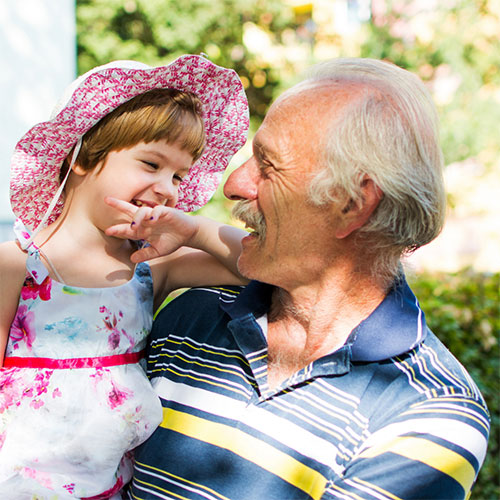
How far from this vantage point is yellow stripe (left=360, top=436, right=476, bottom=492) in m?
1.38

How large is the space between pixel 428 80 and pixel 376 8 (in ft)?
6.87

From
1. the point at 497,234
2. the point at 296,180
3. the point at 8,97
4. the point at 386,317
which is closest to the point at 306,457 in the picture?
the point at 386,317

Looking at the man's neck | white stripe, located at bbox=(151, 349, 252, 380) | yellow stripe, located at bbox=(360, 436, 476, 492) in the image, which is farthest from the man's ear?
yellow stripe, located at bbox=(360, 436, 476, 492)

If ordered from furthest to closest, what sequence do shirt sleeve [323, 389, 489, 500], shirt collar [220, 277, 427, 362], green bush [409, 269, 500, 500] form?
green bush [409, 269, 500, 500] < shirt collar [220, 277, 427, 362] < shirt sleeve [323, 389, 489, 500]

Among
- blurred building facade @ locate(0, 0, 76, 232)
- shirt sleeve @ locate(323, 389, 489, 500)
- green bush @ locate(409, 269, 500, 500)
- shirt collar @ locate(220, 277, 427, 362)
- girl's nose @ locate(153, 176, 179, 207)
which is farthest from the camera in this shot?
blurred building facade @ locate(0, 0, 76, 232)

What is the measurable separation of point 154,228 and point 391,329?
82 cm

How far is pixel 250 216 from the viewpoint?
188 cm

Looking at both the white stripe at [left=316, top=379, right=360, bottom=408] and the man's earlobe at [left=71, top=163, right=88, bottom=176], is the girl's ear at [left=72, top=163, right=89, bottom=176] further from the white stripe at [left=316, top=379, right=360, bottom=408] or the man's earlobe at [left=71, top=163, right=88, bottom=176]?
the white stripe at [left=316, top=379, right=360, bottom=408]

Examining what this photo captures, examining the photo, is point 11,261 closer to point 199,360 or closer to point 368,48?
point 199,360

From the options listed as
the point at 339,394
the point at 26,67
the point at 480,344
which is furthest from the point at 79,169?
the point at 26,67

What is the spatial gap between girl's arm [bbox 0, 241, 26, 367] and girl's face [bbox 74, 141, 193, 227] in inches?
12.2

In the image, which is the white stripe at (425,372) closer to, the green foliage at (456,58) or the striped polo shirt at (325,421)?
the striped polo shirt at (325,421)

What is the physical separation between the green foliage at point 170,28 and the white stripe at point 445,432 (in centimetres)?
1055

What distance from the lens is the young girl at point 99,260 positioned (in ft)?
5.57
